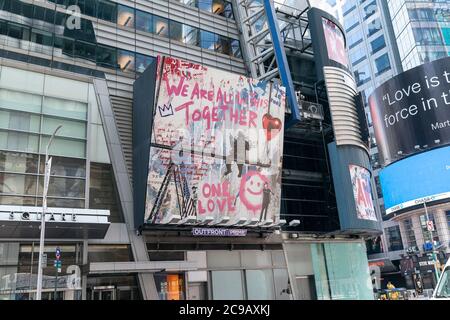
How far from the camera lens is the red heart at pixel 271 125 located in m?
32.1

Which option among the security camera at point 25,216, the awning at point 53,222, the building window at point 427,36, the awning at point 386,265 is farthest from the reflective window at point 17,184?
the building window at point 427,36

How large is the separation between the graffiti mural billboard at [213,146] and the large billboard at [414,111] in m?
43.3

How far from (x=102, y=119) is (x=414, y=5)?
83850 millimetres

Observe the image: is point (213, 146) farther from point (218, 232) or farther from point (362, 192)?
point (362, 192)

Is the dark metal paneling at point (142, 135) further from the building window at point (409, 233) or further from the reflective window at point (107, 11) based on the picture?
the building window at point (409, 233)

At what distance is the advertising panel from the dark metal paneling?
19699mm

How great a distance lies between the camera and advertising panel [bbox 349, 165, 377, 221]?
3825 cm

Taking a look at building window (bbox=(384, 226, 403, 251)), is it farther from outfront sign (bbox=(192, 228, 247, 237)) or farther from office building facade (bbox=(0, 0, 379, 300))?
outfront sign (bbox=(192, 228, 247, 237))

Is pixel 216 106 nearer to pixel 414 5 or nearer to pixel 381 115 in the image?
pixel 381 115

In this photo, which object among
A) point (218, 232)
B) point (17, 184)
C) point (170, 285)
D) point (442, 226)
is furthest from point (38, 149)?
point (442, 226)

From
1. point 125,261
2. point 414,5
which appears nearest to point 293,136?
point 125,261

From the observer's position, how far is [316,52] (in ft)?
136
